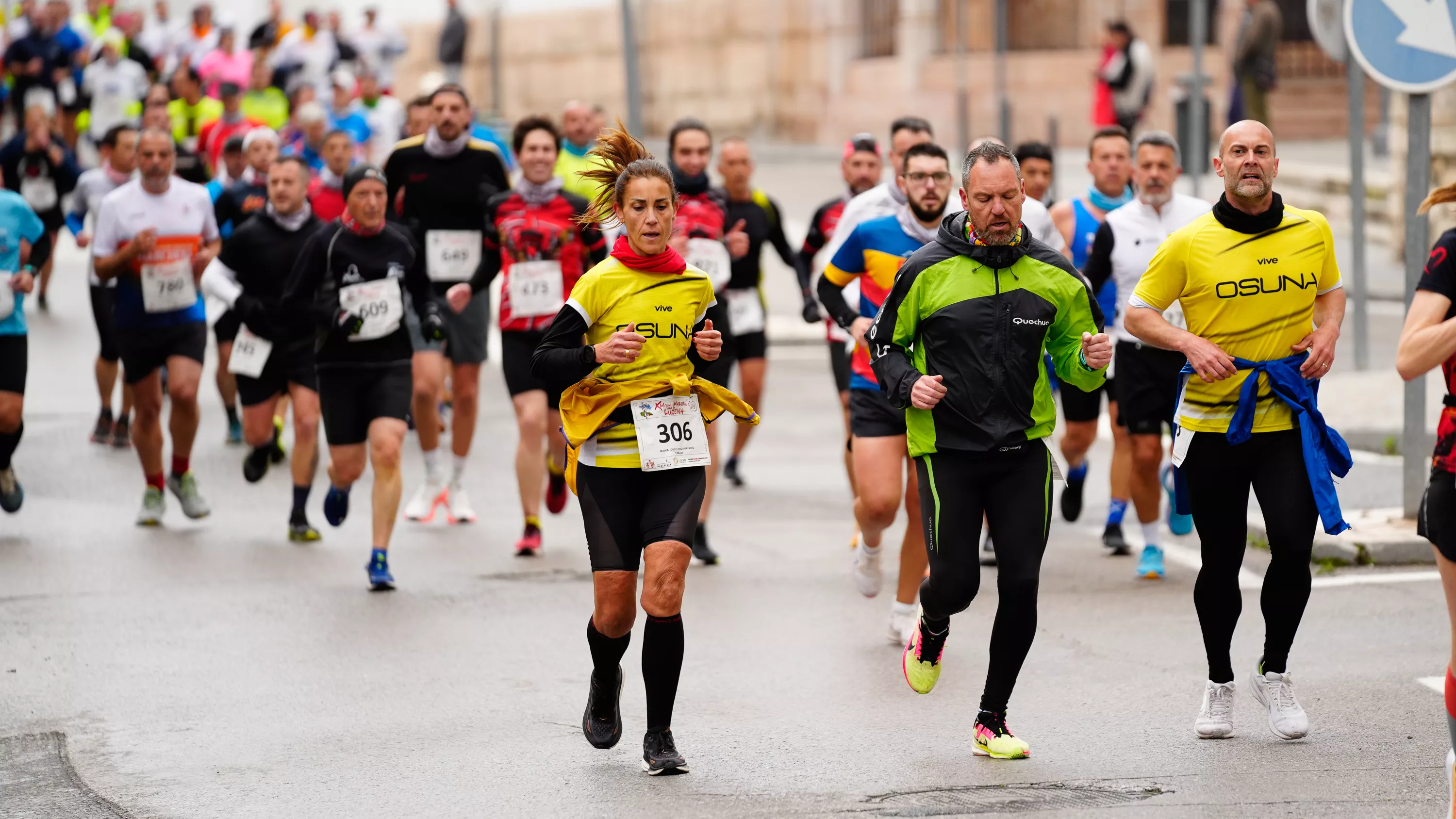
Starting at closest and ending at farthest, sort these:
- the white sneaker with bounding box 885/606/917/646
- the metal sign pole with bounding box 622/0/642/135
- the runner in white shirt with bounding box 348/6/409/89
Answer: the white sneaker with bounding box 885/606/917/646 < the metal sign pole with bounding box 622/0/642/135 < the runner in white shirt with bounding box 348/6/409/89

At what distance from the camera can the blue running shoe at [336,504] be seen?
9969 millimetres

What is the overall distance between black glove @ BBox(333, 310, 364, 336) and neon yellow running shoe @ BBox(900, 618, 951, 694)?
370 cm

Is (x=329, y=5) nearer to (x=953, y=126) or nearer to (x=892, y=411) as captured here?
(x=953, y=126)

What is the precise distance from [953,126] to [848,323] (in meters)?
22.7

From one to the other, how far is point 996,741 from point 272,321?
5.27m

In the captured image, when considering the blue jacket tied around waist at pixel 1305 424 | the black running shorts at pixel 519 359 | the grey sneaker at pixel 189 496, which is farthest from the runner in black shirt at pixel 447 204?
the blue jacket tied around waist at pixel 1305 424

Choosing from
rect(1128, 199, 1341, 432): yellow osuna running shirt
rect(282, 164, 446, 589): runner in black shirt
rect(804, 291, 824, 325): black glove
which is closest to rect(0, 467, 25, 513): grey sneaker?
rect(282, 164, 446, 589): runner in black shirt

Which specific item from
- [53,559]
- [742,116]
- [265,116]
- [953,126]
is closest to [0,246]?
[53,559]

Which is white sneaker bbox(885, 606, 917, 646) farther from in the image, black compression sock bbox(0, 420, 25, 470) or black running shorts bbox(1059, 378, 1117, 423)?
black compression sock bbox(0, 420, 25, 470)

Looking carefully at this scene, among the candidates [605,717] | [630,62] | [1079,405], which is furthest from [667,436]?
[630,62]

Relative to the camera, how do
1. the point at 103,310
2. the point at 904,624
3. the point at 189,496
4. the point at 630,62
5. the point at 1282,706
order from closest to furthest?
the point at 1282,706, the point at 904,624, the point at 189,496, the point at 103,310, the point at 630,62

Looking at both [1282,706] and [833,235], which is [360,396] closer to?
[833,235]

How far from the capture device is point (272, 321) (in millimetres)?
10445

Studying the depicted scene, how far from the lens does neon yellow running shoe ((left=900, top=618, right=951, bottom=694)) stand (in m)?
6.78
